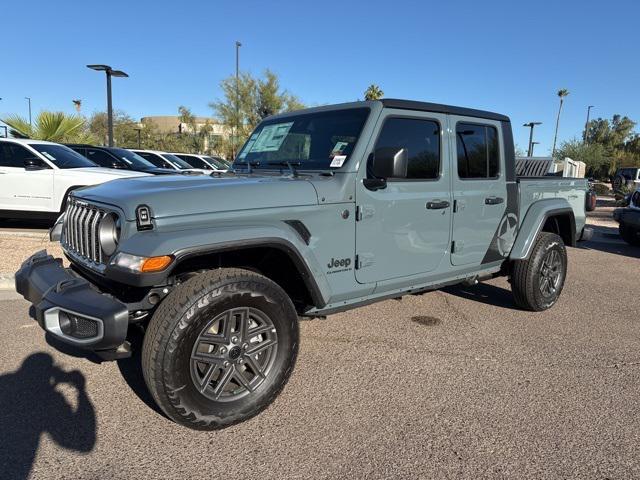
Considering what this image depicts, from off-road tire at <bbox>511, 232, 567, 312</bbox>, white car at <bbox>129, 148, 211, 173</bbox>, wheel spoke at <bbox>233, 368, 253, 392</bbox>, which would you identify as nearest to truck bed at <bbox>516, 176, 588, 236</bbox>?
off-road tire at <bbox>511, 232, 567, 312</bbox>

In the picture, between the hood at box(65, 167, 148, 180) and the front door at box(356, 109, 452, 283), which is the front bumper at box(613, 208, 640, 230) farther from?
the hood at box(65, 167, 148, 180)

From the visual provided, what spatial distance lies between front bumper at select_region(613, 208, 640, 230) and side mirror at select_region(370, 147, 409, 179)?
800 cm

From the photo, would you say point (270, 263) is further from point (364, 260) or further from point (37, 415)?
point (37, 415)

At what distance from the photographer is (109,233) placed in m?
2.67

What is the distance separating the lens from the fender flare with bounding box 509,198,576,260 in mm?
4492

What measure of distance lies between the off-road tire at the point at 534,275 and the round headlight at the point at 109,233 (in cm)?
368

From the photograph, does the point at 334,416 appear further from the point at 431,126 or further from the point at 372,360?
the point at 431,126

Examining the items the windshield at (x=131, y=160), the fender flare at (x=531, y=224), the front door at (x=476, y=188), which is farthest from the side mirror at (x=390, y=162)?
the windshield at (x=131, y=160)

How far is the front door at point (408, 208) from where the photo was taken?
3.29 meters

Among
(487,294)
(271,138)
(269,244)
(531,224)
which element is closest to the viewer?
(269,244)

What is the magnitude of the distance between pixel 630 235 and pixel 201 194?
9.73 metres

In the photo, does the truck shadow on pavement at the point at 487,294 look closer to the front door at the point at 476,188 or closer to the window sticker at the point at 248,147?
the front door at the point at 476,188

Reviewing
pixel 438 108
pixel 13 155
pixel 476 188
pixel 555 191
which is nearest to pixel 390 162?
pixel 438 108

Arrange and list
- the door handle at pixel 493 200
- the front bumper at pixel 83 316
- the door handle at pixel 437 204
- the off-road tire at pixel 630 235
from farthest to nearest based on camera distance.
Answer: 1. the off-road tire at pixel 630 235
2. the door handle at pixel 493 200
3. the door handle at pixel 437 204
4. the front bumper at pixel 83 316
